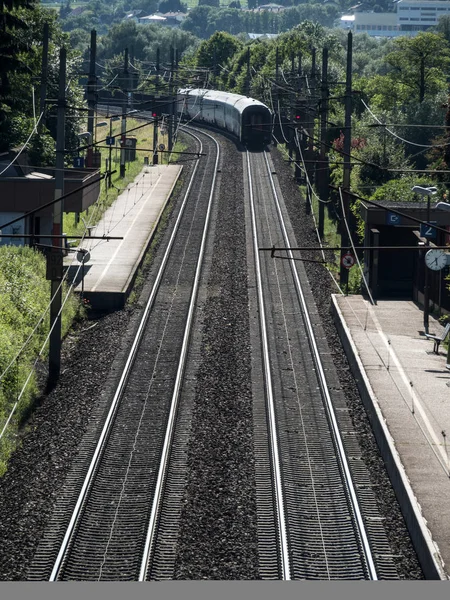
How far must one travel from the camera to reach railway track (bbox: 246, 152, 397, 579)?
15383mm

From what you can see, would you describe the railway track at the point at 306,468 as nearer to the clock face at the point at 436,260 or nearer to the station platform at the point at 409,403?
the station platform at the point at 409,403

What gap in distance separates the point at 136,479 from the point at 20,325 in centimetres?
873

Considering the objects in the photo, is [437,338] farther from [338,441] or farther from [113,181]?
[113,181]

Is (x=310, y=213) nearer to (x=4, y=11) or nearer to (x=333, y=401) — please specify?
(x=4, y=11)

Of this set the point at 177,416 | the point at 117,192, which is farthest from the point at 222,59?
the point at 177,416

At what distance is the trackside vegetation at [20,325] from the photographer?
2123 centimetres

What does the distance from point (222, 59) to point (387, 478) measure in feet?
363

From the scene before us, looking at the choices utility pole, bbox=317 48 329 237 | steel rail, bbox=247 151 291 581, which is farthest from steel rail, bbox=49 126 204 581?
utility pole, bbox=317 48 329 237

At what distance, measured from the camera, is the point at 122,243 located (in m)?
39.9

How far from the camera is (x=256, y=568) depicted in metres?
14.9

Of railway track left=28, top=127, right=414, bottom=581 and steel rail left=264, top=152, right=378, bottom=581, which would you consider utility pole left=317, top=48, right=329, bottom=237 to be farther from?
railway track left=28, top=127, right=414, bottom=581

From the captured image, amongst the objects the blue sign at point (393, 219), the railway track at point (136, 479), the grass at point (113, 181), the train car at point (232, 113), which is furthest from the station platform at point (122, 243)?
the blue sign at point (393, 219)

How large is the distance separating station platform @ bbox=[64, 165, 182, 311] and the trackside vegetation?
1.24 m

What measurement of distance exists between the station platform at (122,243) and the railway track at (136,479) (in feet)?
5.25
